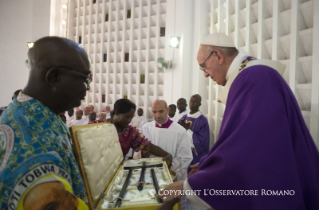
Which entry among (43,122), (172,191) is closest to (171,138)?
(172,191)

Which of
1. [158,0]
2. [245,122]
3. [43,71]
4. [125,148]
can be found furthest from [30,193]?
[158,0]

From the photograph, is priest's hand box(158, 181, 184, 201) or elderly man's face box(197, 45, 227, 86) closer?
priest's hand box(158, 181, 184, 201)

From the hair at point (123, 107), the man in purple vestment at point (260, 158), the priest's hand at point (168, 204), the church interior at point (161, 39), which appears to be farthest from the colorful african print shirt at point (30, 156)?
the church interior at point (161, 39)

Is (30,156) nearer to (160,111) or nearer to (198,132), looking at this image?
(160,111)

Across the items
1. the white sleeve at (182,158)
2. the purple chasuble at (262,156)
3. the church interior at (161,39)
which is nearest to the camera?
the purple chasuble at (262,156)

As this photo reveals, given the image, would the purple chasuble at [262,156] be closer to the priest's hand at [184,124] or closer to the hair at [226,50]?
the hair at [226,50]

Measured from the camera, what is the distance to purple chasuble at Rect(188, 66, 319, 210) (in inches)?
54.8

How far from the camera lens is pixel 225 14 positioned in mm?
5598

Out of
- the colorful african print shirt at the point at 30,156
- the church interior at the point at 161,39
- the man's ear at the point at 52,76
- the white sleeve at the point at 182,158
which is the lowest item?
the white sleeve at the point at 182,158

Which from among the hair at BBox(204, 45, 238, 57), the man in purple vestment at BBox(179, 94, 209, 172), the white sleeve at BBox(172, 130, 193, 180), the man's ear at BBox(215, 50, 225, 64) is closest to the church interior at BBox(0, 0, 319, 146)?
the man in purple vestment at BBox(179, 94, 209, 172)

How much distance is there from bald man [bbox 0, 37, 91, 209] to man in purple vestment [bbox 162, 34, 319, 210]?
0.84 metres

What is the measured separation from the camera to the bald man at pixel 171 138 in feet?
11.3

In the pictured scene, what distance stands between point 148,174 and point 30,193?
1.35 metres

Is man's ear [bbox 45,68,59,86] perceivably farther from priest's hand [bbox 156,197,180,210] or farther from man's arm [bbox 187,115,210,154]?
man's arm [bbox 187,115,210,154]
